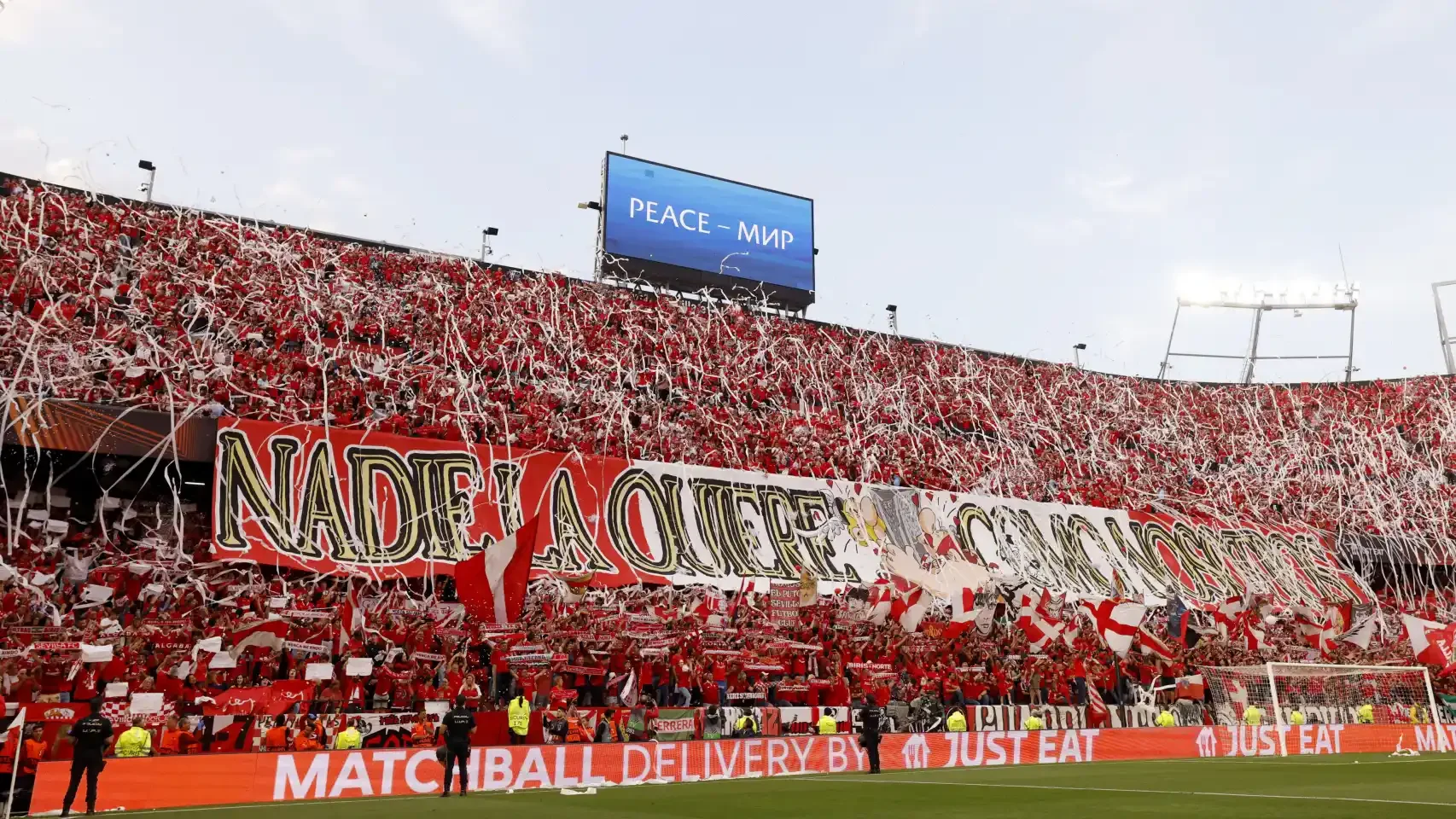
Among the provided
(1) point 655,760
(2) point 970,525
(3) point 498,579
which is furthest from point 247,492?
(2) point 970,525

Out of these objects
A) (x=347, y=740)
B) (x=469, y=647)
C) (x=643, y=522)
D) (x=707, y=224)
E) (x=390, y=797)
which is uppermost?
(x=707, y=224)

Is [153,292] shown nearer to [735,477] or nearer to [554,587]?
[554,587]

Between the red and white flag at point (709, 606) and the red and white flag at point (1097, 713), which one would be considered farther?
the red and white flag at point (1097, 713)

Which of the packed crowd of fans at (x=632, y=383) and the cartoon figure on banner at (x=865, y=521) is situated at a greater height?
the packed crowd of fans at (x=632, y=383)

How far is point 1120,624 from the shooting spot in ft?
90.3

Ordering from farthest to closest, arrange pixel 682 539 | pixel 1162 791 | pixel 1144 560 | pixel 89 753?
pixel 1144 560, pixel 682 539, pixel 1162 791, pixel 89 753

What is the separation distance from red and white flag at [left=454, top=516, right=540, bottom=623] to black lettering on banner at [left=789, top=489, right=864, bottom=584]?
11439 mm

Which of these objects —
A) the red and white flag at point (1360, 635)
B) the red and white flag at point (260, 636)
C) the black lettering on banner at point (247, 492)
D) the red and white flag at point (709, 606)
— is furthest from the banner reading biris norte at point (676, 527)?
the red and white flag at point (1360, 635)

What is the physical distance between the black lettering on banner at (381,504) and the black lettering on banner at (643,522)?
4.92 metres

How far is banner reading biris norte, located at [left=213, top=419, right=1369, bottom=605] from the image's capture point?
23969 millimetres

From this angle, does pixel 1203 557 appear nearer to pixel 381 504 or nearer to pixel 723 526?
pixel 723 526

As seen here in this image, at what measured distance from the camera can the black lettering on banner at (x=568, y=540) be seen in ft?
85.5

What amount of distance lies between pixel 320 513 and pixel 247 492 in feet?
5.16

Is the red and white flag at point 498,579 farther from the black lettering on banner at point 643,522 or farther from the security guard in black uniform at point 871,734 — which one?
the black lettering on banner at point 643,522
